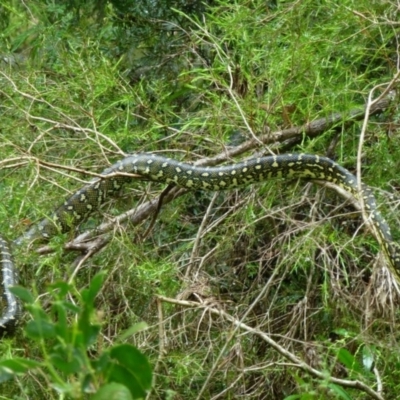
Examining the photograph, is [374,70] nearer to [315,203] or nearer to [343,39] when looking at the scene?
[343,39]

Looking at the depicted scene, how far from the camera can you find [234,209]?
6035mm

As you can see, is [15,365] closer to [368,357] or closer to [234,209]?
[368,357]

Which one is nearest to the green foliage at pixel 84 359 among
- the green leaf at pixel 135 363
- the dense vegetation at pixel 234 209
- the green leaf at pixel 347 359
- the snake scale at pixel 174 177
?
the green leaf at pixel 135 363

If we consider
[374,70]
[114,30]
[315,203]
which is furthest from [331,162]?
[114,30]

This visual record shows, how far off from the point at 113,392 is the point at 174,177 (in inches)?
169

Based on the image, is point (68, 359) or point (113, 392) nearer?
point (113, 392)

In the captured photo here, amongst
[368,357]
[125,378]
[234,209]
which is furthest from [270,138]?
[125,378]

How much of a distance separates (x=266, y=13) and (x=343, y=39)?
3.38 ft

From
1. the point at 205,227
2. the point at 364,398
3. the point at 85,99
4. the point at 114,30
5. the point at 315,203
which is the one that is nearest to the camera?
the point at 364,398

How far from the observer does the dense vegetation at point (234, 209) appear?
471 cm

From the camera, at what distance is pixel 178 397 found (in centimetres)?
473

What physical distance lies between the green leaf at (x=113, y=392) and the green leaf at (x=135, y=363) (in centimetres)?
10

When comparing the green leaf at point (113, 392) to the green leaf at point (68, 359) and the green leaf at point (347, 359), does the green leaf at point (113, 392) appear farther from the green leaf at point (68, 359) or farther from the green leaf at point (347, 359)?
the green leaf at point (347, 359)

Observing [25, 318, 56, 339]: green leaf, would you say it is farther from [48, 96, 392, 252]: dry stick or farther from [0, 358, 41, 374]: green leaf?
[48, 96, 392, 252]: dry stick
